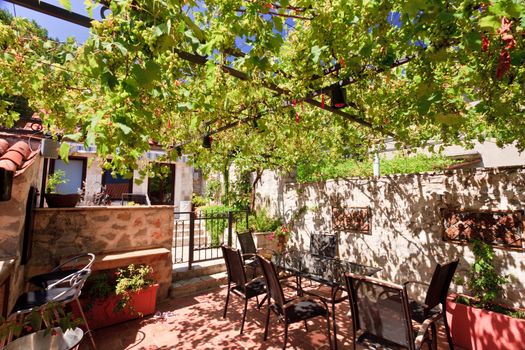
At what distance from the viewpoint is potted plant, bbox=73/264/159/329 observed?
424cm

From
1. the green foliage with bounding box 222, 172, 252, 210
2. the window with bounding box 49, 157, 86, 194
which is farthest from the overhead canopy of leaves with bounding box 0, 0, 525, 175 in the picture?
the window with bounding box 49, 157, 86, 194

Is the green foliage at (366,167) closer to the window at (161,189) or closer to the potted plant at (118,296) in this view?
the potted plant at (118,296)

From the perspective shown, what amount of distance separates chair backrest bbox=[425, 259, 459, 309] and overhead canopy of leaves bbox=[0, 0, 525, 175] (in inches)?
68.1

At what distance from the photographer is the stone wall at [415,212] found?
408 cm

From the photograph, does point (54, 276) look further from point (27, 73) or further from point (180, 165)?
point (180, 165)

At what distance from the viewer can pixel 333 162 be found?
8570 mm

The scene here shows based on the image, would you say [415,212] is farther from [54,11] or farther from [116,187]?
[116,187]

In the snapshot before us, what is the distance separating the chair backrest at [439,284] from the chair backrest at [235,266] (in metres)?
2.45

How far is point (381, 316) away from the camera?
8.98 feet

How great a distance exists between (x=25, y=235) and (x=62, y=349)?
248 centimetres

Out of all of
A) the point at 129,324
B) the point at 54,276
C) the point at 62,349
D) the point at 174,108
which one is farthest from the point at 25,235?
the point at 174,108

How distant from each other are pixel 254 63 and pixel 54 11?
175 centimetres

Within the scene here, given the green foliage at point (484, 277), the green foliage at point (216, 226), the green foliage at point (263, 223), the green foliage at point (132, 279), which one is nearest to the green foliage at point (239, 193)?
the green foliage at point (216, 226)

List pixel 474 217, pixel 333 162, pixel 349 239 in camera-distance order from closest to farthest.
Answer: pixel 474 217
pixel 349 239
pixel 333 162
